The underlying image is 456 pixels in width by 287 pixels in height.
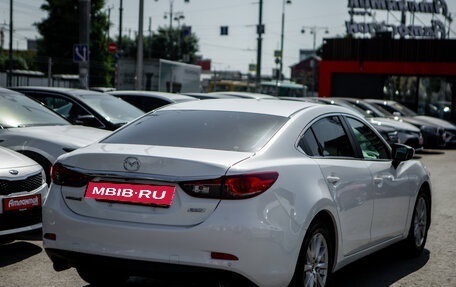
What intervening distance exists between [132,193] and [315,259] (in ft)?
4.39

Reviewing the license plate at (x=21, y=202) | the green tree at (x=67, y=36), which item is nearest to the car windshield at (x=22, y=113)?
the license plate at (x=21, y=202)

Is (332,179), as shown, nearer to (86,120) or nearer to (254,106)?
(254,106)

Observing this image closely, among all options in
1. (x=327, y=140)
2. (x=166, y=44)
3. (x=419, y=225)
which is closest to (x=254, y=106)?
(x=327, y=140)

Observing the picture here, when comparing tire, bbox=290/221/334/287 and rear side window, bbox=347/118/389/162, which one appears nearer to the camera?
tire, bbox=290/221/334/287

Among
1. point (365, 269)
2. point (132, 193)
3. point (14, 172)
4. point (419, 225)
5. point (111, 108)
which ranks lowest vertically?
point (365, 269)

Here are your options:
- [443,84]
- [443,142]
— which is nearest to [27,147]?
[443,142]

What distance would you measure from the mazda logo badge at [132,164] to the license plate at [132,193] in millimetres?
106

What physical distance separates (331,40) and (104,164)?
35.8 metres

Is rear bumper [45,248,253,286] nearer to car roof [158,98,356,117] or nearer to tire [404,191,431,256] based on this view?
car roof [158,98,356,117]

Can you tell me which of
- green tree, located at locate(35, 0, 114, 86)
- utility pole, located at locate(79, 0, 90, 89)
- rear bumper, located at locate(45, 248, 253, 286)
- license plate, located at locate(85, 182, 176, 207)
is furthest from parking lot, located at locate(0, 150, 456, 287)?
green tree, located at locate(35, 0, 114, 86)

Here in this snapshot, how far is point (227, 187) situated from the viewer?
168 inches

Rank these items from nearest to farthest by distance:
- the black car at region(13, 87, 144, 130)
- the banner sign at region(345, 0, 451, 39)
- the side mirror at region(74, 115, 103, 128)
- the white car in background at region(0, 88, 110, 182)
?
the white car in background at region(0, 88, 110, 182), the side mirror at region(74, 115, 103, 128), the black car at region(13, 87, 144, 130), the banner sign at region(345, 0, 451, 39)

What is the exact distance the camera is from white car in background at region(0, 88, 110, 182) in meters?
8.01

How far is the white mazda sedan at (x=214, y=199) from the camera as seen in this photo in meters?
4.27
